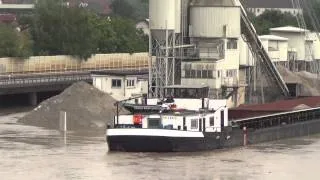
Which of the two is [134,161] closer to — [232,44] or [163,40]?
[163,40]

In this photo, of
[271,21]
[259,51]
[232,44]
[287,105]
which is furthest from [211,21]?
[271,21]

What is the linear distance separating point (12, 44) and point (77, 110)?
28.3m

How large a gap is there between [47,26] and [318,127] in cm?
4242

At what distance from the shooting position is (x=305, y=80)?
9531 centimetres

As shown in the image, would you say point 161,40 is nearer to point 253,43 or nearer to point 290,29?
point 253,43

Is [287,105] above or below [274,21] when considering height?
below

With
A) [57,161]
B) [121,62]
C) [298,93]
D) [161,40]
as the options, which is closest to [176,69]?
[161,40]

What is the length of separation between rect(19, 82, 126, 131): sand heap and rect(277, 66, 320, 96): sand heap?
2498 cm

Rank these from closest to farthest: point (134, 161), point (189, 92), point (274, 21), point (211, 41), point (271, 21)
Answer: point (134, 161)
point (189, 92)
point (211, 41)
point (271, 21)
point (274, 21)

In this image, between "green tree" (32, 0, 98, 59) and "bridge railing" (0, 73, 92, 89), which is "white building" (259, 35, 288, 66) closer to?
"bridge railing" (0, 73, 92, 89)

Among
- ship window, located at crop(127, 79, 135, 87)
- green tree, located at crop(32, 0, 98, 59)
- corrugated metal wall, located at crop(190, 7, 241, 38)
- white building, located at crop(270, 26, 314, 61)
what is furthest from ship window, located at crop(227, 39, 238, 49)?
green tree, located at crop(32, 0, 98, 59)

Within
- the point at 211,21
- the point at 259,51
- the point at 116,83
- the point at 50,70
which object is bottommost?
the point at 116,83

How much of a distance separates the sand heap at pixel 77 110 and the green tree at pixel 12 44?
24.9 m

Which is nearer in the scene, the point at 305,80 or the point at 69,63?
the point at 305,80
